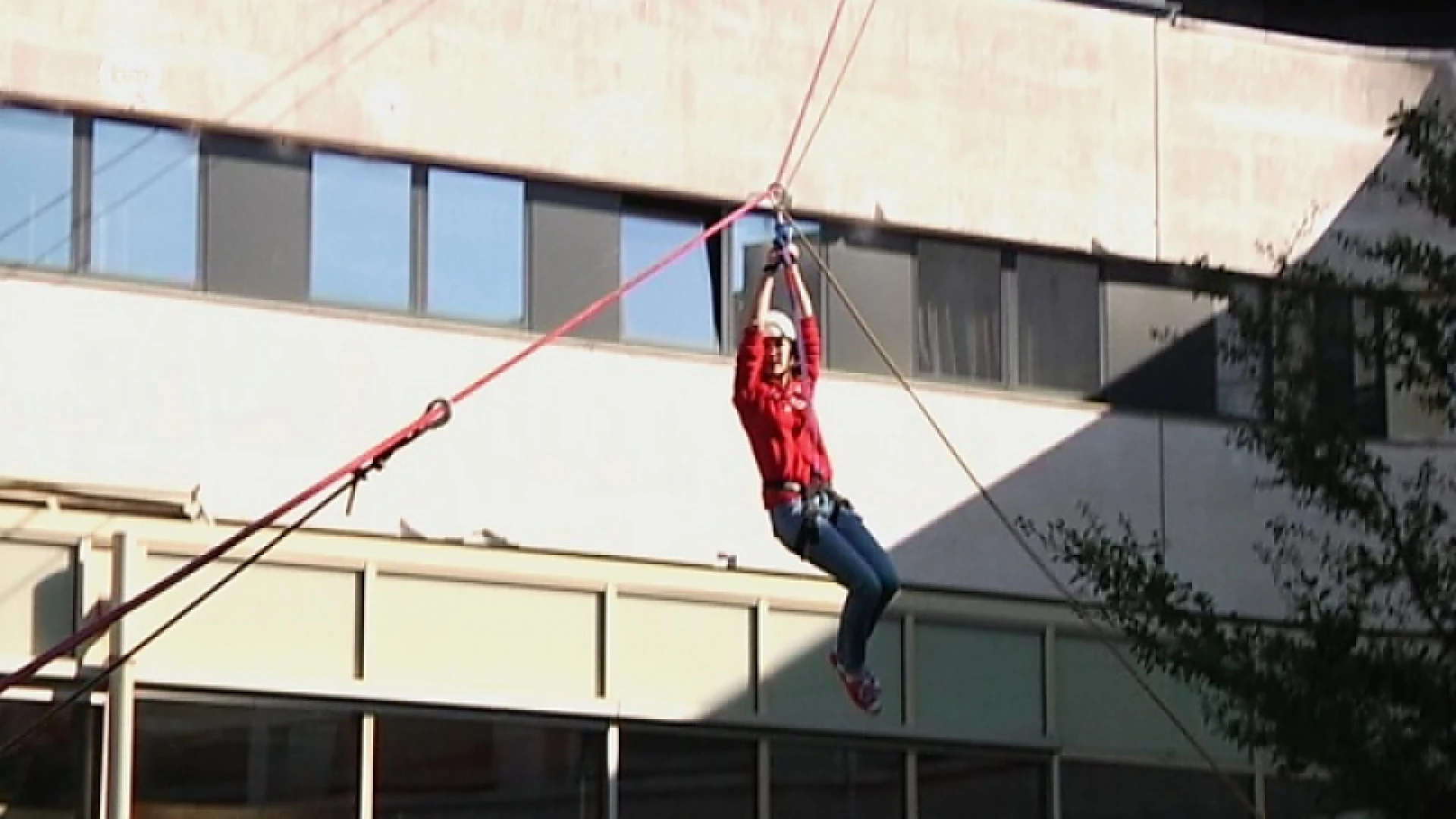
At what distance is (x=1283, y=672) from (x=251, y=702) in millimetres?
5852

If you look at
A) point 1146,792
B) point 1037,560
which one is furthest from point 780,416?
point 1146,792

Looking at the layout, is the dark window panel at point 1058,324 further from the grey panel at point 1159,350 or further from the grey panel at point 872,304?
the grey panel at point 872,304

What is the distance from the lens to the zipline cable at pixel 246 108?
18.9 meters

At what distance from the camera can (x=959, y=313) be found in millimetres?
22234

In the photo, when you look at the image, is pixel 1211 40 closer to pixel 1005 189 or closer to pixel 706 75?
pixel 1005 189

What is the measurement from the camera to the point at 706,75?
21.2 m

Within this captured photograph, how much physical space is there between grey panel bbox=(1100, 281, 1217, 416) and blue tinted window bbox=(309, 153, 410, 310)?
17.9 feet

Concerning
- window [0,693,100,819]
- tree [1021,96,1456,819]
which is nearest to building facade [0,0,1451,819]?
window [0,693,100,819]

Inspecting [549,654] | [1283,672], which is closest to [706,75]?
[549,654]

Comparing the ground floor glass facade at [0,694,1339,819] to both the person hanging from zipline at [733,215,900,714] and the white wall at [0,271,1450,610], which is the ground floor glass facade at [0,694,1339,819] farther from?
the person hanging from zipline at [733,215,900,714]

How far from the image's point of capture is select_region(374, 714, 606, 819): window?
19.2 m

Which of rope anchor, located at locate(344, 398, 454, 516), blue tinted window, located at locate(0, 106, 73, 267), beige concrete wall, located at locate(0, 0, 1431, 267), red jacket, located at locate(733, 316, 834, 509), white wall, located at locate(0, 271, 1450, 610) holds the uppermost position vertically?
beige concrete wall, located at locate(0, 0, 1431, 267)

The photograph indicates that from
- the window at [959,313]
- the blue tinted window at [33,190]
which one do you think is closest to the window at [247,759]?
the blue tinted window at [33,190]

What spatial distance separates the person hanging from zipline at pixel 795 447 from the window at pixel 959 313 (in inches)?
237
